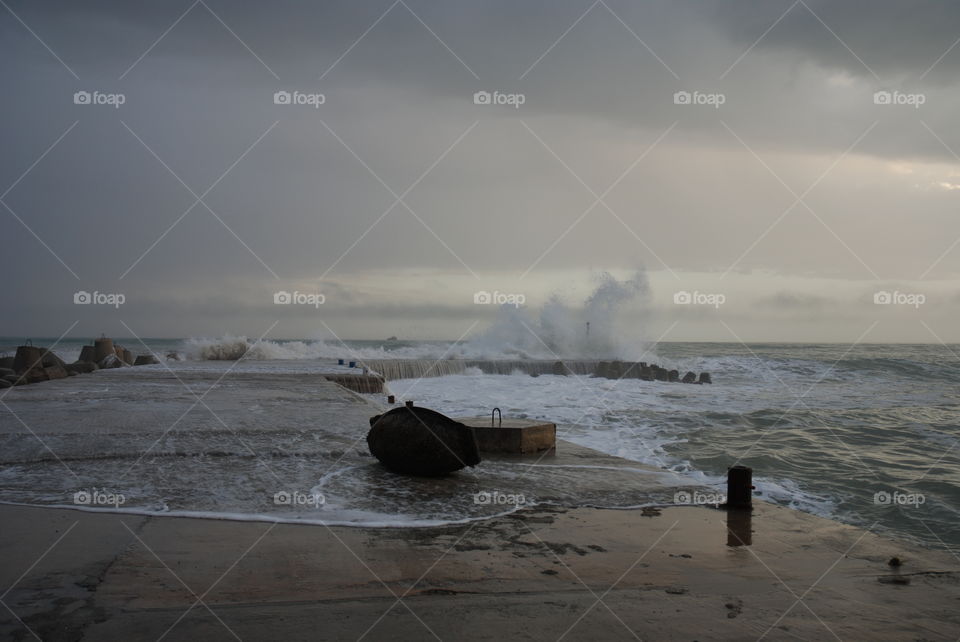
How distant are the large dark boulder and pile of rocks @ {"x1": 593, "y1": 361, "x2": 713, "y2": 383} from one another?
28.8 m

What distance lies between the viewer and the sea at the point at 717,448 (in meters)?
7.45

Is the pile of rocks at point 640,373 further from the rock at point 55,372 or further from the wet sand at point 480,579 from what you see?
the wet sand at point 480,579

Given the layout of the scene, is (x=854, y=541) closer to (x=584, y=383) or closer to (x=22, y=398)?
(x=22, y=398)

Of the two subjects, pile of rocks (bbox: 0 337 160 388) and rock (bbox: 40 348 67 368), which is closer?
pile of rocks (bbox: 0 337 160 388)

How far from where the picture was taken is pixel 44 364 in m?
23.8

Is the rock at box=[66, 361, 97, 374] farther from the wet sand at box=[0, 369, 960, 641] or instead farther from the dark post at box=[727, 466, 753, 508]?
the dark post at box=[727, 466, 753, 508]

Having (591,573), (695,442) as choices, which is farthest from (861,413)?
(591,573)

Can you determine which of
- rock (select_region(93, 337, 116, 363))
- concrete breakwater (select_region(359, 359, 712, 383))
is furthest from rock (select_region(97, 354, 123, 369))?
concrete breakwater (select_region(359, 359, 712, 383))

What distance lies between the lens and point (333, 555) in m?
5.20

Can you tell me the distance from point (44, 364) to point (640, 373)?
85.5 ft

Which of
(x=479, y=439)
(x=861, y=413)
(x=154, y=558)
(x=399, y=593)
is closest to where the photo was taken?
(x=399, y=593)

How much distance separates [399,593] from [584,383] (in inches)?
1100

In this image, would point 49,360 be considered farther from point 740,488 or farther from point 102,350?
point 740,488

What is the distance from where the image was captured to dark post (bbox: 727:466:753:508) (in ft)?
24.6
